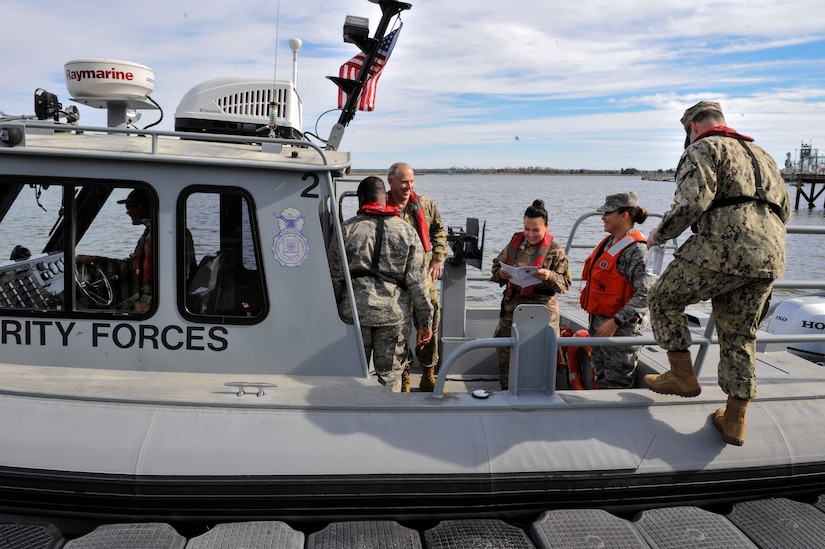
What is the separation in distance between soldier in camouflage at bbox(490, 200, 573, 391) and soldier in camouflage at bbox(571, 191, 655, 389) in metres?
0.20

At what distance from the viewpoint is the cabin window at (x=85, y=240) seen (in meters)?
3.16

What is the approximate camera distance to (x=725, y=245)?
282 centimetres

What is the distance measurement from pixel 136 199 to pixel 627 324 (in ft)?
8.63

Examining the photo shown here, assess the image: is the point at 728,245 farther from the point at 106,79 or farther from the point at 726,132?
the point at 106,79

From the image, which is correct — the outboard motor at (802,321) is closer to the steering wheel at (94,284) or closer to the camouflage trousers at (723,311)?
the camouflage trousers at (723,311)

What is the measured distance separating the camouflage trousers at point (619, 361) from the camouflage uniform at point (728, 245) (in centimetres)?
59

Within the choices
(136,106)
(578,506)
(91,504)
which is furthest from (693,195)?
(136,106)

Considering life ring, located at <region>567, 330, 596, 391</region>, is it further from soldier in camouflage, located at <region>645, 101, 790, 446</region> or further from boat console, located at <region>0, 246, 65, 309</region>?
boat console, located at <region>0, 246, 65, 309</region>

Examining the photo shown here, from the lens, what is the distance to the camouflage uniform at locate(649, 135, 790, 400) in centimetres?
279

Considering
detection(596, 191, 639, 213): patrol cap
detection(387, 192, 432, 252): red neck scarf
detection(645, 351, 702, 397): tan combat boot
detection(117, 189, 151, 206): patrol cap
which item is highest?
detection(596, 191, 639, 213): patrol cap

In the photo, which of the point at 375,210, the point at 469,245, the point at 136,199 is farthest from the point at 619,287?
the point at 136,199

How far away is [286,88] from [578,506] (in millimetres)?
2734

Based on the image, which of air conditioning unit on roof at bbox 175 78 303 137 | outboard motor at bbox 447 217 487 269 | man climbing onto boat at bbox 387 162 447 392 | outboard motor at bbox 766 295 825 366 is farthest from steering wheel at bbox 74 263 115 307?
outboard motor at bbox 766 295 825 366

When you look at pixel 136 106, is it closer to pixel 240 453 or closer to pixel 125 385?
pixel 125 385
